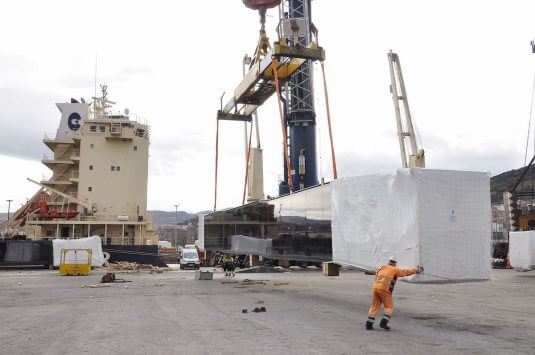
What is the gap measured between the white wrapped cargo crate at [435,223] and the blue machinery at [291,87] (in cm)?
1177

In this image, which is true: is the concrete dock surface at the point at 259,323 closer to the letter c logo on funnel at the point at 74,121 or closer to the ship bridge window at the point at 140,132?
the ship bridge window at the point at 140,132

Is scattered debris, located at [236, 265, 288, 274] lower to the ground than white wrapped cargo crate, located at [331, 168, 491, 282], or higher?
lower

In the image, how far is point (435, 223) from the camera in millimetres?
10344

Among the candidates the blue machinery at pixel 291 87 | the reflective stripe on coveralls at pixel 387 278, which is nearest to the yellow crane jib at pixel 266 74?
the blue machinery at pixel 291 87

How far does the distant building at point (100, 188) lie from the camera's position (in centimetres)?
4075

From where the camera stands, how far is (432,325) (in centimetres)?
998

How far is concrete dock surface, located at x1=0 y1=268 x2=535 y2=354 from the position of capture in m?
7.65

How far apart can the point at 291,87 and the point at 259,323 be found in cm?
3028

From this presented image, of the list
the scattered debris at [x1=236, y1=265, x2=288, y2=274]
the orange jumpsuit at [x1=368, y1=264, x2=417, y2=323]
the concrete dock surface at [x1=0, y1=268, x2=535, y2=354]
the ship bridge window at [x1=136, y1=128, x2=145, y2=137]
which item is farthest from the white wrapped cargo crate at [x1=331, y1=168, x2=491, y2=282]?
the ship bridge window at [x1=136, y1=128, x2=145, y2=137]

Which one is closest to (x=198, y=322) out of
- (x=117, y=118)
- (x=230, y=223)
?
(x=230, y=223)

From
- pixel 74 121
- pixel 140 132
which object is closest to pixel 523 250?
pixel 140 132

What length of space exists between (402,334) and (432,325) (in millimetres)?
1504

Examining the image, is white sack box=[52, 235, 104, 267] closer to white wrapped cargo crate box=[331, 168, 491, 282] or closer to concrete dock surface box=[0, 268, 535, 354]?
concrete dock surface box=[0, 268, 535, 354]

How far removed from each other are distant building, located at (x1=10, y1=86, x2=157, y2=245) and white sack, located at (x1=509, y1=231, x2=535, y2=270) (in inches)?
1087
